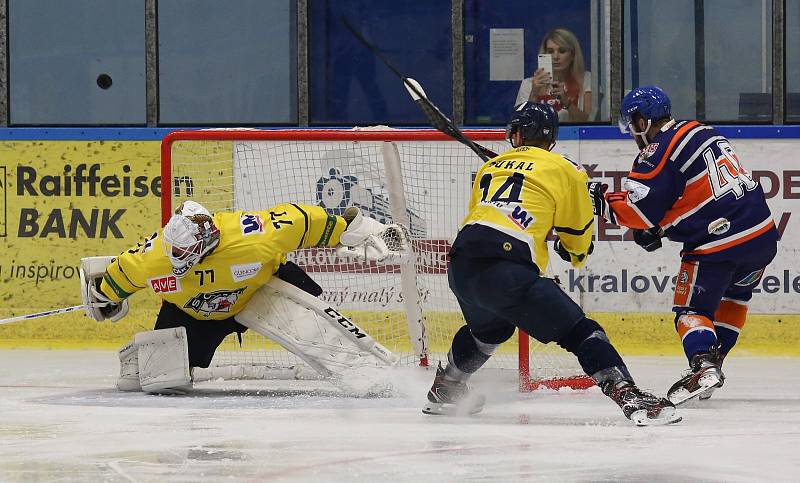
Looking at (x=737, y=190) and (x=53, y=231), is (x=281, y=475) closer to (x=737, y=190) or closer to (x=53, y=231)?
(x=737, y=190)

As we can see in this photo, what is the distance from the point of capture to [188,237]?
470 cm

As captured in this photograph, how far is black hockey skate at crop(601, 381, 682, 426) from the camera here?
399cm

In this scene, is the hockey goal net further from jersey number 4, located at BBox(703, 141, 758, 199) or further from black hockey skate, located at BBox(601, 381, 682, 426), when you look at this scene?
black hockey skate, located at BBox(601, 381, 682, 426)

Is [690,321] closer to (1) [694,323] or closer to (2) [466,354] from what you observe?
(1) [694,323]

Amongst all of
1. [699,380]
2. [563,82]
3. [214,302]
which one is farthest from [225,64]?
[699,380]

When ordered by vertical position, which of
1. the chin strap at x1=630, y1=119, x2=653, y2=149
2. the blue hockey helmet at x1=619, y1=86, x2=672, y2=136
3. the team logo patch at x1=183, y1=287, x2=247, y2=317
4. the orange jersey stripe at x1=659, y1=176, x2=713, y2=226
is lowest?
the team logo patch at x1=183, y1=287, x2=247, y2=317

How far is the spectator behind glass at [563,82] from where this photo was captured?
743 centimetres

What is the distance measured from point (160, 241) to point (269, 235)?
0.40 meters

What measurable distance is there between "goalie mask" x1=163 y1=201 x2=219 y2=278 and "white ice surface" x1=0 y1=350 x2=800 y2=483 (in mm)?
521

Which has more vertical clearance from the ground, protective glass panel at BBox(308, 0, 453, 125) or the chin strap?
protective glass panel at BBox(308, 0, 453, 125)

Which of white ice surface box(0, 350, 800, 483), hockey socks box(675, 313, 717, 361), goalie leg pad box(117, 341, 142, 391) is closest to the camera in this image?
white ice surface box(0, 350, 800, 483)

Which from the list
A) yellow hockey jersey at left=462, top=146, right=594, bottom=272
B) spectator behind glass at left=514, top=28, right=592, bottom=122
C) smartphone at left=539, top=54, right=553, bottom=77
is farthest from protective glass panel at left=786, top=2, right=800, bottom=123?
yellow hockey jersey at left=462, top=146, right=594, bottom=272

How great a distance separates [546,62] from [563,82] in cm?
18

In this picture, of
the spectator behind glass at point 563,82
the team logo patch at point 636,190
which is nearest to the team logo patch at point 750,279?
the team logo patch at point 636,190
